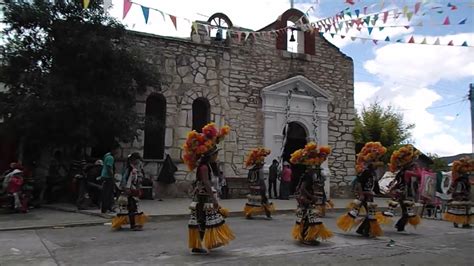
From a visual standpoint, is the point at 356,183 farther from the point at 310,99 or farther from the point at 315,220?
the point at 310,99

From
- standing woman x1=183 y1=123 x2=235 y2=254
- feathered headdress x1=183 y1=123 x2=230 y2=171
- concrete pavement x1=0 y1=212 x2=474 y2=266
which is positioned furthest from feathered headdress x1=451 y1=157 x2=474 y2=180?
feathered headdress x1=183 y1=123 x2=230 y2=171

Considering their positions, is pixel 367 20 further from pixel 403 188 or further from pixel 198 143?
pixel 198 143

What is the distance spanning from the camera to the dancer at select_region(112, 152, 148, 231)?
1048cm

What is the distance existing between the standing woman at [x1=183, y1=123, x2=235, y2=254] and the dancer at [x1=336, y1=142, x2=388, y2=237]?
129 inches

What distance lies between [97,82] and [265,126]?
7493 millimetres

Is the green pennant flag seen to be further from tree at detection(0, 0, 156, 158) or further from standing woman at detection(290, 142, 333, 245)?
tree at detection(0, 0, 156, 158)

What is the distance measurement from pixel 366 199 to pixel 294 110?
11.3m

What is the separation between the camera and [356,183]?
10172 millimetres

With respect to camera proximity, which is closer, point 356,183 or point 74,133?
point 356,183

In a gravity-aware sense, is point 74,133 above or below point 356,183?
above

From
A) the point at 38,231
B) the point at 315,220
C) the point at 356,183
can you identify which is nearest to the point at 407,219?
the point at 356,183

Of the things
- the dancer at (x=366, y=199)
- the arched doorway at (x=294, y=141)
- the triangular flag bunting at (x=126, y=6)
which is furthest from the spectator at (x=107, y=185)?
the arched doorway at (x=294, y=141)

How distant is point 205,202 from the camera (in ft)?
25.4

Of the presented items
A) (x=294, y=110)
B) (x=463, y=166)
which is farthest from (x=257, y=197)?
(x=294, y=110)
